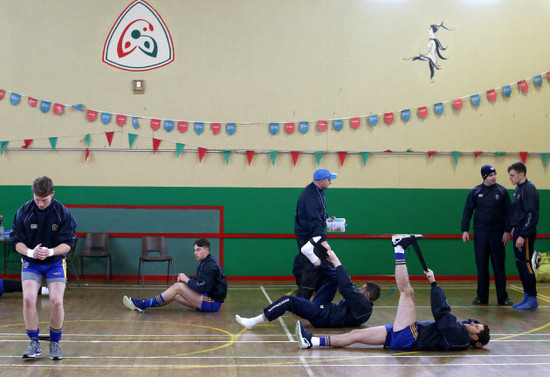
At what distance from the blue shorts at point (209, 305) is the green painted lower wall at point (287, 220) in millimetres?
3177

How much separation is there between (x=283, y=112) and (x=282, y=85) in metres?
0.52

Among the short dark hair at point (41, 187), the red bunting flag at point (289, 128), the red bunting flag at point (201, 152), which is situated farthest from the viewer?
the red bunting flag at point (289, 128)

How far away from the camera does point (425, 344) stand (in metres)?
6.46

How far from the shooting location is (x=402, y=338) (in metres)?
6.50

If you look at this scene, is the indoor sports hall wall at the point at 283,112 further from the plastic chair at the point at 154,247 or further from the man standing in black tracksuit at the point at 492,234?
the man standing in black tracksuit at the point at 492,234

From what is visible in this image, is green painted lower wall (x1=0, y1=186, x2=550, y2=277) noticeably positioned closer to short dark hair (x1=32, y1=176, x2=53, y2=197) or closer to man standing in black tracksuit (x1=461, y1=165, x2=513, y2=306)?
man standing in black tracksuit (x1=461, y1=165, x2=513, y2=306)

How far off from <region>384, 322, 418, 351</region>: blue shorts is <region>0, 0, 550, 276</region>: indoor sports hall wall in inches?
216

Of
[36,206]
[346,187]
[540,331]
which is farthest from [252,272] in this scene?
[36,206]

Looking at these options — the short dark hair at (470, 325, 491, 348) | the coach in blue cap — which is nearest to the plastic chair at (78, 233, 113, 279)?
the coach in blue cap

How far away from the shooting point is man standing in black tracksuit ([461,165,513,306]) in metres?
9.58

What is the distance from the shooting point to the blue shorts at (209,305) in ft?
28.6

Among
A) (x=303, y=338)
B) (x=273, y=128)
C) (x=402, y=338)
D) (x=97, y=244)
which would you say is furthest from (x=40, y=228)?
(x=273, y=128)

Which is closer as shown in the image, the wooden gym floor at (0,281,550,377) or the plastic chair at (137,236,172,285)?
the wooden gym floor at (0,281,550,377)

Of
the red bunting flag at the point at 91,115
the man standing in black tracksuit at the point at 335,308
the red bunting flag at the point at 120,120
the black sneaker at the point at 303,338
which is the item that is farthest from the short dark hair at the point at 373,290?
the red bunting flag at the point at 91,115
